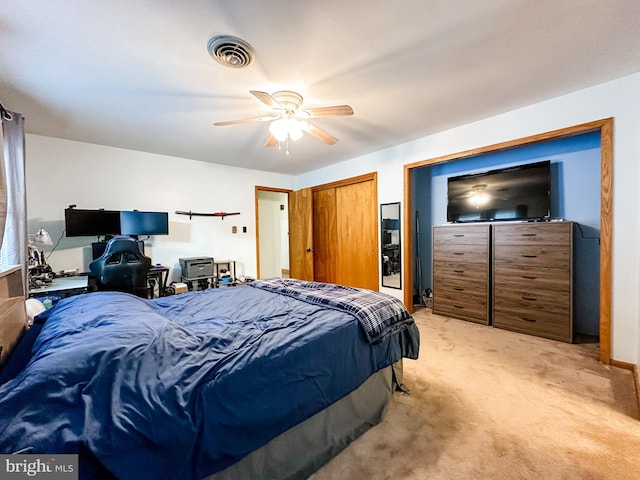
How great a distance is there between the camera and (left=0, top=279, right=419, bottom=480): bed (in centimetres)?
78

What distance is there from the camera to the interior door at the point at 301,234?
5.10 m

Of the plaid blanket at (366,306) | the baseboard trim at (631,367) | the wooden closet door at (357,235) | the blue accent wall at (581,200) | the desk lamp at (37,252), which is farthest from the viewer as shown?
the wooden closet door at (357,235)

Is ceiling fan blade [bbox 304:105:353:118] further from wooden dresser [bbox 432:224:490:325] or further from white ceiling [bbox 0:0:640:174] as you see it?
wooden dresser [bbox 432:224:490:325]

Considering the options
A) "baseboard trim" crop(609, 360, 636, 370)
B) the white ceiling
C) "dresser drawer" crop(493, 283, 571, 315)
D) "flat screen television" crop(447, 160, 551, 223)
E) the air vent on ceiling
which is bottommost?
"baseboard trim" crop(609, 360, 636, 370)

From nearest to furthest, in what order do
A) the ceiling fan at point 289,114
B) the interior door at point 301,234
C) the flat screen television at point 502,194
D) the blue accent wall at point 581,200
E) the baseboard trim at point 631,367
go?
1. the baseboard trim at point 631,367
2. the ceiling fan at point 289,114
3. the blue accent wall at point 581,200
4. the flat screen television at point 502,194
5. the interior door at point 301,234

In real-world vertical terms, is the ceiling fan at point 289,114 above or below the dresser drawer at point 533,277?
above

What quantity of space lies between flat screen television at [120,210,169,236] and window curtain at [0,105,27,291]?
975 millimetres

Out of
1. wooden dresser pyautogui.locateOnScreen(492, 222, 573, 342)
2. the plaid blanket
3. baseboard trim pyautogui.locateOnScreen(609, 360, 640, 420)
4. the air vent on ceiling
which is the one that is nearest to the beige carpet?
baseboard trim pyautogui.locateOnScreen(609, 360, 640, 420)

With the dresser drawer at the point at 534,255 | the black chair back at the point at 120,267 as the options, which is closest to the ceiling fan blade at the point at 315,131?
the black chair back at the point at 120,267

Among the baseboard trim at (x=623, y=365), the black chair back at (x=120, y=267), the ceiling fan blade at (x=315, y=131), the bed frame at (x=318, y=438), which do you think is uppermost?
the ceiling fan blade at (x=315, y=131)

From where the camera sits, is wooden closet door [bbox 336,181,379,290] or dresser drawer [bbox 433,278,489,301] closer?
dresser drawer [bbox 433,278,489,301]

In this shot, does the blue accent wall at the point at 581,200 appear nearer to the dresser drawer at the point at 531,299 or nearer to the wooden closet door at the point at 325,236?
the dresser drawer at the point at 531,299

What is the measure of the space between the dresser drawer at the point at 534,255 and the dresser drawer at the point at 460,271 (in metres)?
0.19

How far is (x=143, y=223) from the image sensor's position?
349 cm
